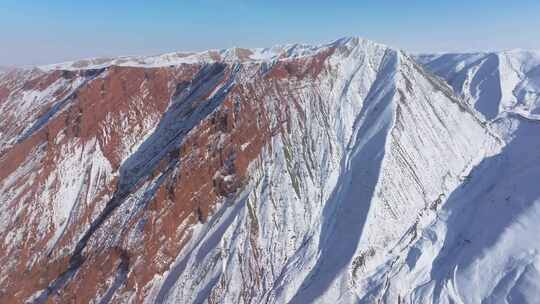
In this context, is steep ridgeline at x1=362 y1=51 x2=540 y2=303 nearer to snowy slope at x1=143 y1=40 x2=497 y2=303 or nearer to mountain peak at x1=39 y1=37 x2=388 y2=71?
snowy slope at x1=143 y1=40 x2=497 y2=303

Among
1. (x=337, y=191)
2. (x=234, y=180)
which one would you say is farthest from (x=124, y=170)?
(x=337, y=191)

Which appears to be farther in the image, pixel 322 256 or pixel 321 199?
pixel 321 199

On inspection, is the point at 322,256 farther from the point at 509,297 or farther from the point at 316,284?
the point at 509,297

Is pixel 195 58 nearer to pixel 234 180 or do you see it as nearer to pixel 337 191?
pixel 234 180

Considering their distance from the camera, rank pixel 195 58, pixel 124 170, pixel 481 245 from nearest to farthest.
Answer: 1. pixel 481 245
2. pixel 124 170
3. pixel 195 58

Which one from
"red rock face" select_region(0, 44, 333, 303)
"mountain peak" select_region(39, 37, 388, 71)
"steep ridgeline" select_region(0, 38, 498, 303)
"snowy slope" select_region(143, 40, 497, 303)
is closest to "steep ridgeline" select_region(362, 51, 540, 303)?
"steep ridgeline" select_region(0, 38, 498, 303)

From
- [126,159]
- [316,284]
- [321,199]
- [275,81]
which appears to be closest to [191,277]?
[316,284]
